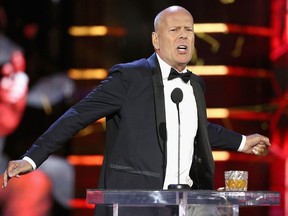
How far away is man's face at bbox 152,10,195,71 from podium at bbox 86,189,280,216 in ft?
2.86

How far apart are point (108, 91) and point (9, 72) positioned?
3.17 m

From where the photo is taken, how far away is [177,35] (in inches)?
132

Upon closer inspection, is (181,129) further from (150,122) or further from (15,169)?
(15,169)

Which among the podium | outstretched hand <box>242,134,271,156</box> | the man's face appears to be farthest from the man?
the podium

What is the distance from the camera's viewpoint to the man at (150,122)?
10.4 ft

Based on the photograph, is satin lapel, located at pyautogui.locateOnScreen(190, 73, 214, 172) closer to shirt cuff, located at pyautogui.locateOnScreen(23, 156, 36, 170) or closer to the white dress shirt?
the white dress shirt

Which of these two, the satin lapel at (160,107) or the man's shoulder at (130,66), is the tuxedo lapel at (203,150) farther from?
the man's shoulder at (130,66)

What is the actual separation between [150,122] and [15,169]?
63 centimetres

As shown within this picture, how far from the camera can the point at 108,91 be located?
3244 millimetres

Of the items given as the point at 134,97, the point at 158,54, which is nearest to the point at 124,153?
the point at 134,97

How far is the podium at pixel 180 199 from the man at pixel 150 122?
0.52 meters

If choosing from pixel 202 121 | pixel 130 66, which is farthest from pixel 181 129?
pixel 130 66

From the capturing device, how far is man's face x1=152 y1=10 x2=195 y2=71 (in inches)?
132

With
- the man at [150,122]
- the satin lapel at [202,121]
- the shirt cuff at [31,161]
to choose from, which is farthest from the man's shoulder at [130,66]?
the shirt cuff at [31,161]
